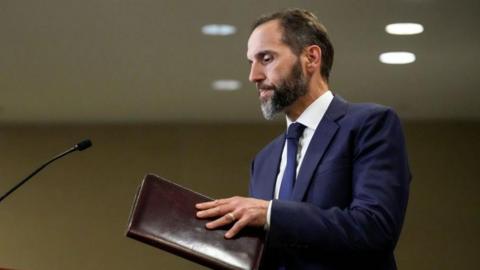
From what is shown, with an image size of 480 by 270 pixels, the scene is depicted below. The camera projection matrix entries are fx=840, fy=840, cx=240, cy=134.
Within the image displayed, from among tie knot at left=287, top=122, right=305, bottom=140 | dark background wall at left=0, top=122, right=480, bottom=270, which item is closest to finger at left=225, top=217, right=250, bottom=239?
tie knot at left=287, top=122, right=305, bottom=140

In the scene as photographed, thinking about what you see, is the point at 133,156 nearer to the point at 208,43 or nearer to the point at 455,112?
the point at 208,43

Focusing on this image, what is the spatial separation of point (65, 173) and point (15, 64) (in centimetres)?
68

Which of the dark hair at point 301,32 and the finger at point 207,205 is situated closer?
the finger at point 207,205

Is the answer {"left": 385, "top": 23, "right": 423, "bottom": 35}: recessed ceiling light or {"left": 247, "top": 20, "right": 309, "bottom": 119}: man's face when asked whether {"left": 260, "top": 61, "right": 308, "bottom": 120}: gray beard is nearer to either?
{"left": 247, "top": 20, "right": 309, "bottom": 119}: man's face

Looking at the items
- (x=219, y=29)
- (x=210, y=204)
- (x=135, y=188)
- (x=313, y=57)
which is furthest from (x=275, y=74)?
(x=135, y=188)

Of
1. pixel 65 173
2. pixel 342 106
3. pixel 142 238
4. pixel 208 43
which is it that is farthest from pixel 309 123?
pixel 65 173

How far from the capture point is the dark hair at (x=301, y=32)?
198cm

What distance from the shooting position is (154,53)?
185 inches

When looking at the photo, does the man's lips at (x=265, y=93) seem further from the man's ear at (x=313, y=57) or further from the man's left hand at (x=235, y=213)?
the man's left hand at (x=235, y=213)

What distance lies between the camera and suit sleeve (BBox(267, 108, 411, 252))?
164 cm

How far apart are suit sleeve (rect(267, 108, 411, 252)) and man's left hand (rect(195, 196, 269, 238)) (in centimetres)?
3

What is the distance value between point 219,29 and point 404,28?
997 mm

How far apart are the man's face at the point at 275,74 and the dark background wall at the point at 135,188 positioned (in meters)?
2.72

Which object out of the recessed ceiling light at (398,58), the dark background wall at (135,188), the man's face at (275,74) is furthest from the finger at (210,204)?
the recessed ceiling light at (398,58)
